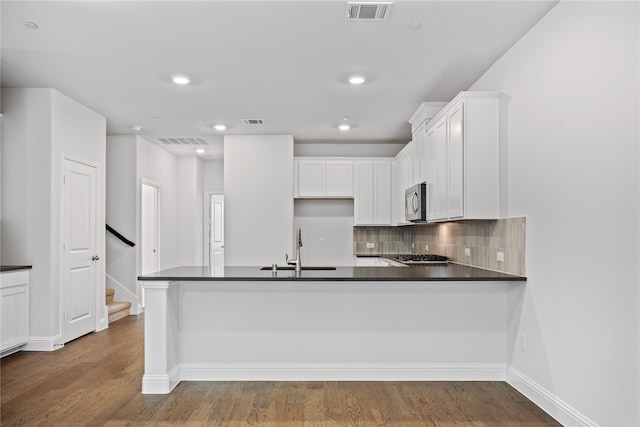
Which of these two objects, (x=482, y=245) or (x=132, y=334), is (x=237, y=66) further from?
(x=132, y=334)

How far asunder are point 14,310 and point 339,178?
4273 millimetres

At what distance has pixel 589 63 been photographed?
7.74ft

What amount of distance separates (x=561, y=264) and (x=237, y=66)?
9.60 feet

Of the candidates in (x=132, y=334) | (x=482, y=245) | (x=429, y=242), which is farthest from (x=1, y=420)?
(x=429, y=242)

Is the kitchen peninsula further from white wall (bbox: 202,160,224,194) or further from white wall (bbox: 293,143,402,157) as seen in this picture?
white wall (bbox: 202,160,224,194)

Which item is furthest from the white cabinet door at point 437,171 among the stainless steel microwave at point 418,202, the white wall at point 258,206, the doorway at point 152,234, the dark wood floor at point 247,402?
the doorway at point 152,234

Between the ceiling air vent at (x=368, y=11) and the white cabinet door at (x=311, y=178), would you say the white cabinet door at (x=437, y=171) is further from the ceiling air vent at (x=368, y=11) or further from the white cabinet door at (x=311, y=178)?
the white cabinet door at (x=311, y=178)

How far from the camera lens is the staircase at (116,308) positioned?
5.64 m

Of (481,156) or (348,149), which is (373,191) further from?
(481,156)

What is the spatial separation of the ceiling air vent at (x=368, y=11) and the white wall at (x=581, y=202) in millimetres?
1082

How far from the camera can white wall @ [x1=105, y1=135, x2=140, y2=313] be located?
244 inches

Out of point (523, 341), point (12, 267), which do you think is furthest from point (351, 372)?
point (12, 267)

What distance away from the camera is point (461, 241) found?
14.8ft

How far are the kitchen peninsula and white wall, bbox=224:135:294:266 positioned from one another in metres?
2.67
